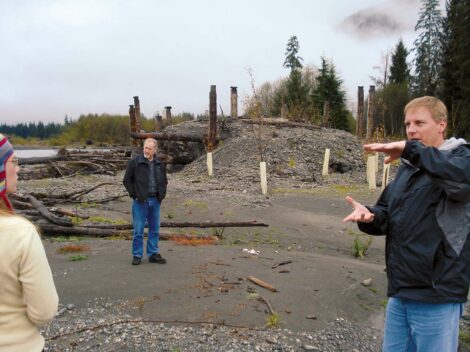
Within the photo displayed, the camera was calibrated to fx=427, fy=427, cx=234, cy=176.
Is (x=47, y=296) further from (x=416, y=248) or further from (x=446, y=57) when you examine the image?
(x=446, y=57)

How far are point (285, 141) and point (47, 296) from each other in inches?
843

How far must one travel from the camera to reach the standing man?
691 cm

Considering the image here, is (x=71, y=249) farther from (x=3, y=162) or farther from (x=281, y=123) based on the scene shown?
(x=281, y=123)

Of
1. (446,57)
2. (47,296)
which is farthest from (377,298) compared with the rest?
(446,57)

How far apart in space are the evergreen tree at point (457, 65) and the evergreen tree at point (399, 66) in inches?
496

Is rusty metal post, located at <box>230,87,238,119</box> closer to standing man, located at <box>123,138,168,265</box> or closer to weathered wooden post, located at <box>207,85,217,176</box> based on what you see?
weathered wooden post, located at <box>207,85,217,176</box>

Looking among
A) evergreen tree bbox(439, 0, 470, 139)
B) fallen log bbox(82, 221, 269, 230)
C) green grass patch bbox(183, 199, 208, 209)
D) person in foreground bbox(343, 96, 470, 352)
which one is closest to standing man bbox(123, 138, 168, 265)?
fallen log bbox(82, 221, 269, 230)

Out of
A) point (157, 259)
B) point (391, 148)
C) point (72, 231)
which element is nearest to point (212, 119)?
point (72, 231)

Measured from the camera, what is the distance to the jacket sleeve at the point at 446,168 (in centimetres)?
234

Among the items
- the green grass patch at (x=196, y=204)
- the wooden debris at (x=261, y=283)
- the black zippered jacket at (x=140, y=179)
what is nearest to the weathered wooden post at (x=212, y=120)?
the green grass patch at (x=196, y=204)

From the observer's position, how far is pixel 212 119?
23188 mm

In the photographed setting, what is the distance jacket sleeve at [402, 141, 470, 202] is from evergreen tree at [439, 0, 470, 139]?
103 ft

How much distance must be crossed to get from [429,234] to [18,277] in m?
2.22

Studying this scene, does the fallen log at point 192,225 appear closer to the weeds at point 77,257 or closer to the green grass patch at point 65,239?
the green grass patch at point 65,239
